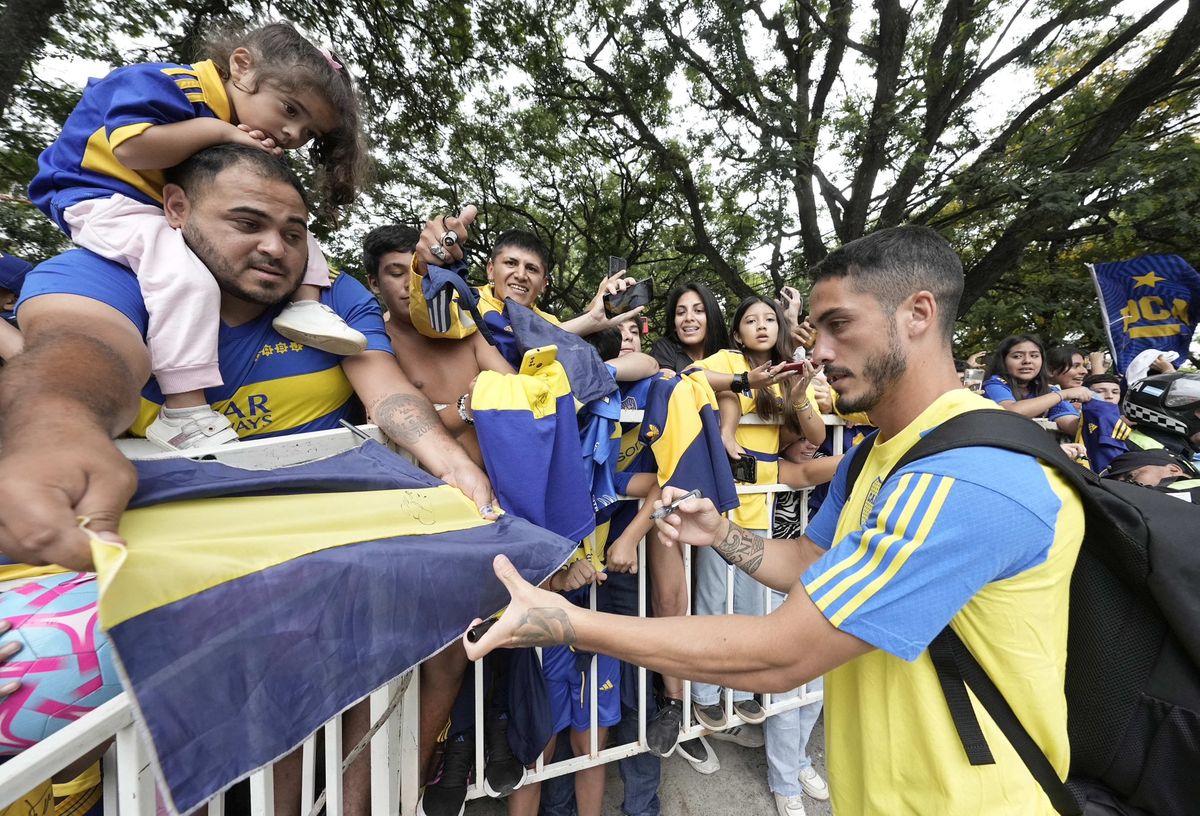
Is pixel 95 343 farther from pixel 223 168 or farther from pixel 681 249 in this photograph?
pixel 681 249

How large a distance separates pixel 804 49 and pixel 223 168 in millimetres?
9783

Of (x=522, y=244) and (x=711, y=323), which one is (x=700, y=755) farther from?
(x=522, y=244)

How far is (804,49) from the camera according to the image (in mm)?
8117

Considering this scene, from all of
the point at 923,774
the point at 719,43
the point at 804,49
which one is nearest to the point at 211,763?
the point at 923,774

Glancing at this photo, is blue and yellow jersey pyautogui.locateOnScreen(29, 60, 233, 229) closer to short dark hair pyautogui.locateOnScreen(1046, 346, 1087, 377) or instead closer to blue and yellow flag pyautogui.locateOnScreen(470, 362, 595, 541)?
blue and yellow flag pyautogui.locateOnScreen(470, 362, 595, 541)

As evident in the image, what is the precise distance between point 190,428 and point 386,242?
1.52 metres

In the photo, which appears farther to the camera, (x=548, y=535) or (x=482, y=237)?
(x=482, y=237)

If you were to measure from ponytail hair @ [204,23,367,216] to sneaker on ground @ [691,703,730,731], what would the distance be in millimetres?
3259

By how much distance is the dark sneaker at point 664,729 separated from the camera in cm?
249

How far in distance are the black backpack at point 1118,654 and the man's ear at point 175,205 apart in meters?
2.26

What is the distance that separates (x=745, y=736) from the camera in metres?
3.08

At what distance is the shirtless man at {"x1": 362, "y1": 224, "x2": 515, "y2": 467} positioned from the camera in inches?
88.1

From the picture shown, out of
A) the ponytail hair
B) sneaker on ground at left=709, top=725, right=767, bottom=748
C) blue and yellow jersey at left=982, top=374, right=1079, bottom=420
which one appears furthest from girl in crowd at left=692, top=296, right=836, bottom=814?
blue and yellow jersey at left=982, top=374, right=1079, bottom=420

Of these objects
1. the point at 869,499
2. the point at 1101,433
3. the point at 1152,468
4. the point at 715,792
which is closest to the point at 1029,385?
the point at 1101,433
